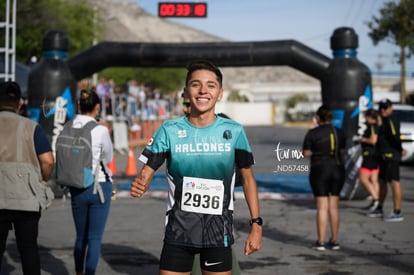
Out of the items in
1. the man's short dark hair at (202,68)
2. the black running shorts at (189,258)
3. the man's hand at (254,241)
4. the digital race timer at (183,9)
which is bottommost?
the black running shorts at (189,258)

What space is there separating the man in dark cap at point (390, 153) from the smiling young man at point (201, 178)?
23.4 feet

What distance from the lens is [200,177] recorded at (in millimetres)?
4340

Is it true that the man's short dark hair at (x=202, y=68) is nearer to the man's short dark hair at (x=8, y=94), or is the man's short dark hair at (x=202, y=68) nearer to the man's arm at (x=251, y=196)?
the man's arm at (x=251, y=196)

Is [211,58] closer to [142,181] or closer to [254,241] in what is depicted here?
[142,181]

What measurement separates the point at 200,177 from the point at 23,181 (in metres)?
1.99

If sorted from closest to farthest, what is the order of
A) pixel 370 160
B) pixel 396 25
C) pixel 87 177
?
1. pixel 87 177
2. pixel 370 160
3. pixel 396 25

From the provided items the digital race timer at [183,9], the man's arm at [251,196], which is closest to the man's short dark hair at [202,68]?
the man's arm at [251,196]

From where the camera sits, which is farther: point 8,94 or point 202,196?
point 8,94

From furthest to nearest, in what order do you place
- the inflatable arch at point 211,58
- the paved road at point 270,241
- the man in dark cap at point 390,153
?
the inflatable arch at point 211,58
the man in dark cap at point 390,153
the paved road at point 270,241

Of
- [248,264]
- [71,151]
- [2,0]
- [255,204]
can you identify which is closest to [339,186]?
[248,264]

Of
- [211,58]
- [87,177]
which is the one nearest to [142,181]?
[87,177]

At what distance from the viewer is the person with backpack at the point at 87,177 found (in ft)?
21.4

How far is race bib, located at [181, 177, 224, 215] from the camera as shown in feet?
14.1

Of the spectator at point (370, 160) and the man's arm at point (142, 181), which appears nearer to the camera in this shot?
the man's arm at point (142, 181)
